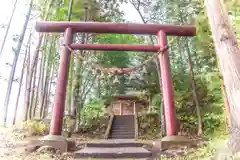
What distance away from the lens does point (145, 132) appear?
38.4 feet

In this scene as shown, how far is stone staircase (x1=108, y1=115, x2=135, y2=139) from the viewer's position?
10867 mm

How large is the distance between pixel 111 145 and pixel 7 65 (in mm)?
7523

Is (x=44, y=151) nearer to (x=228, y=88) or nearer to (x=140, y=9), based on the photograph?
(x=228, y=88)

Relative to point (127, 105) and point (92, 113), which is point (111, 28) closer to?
point (92, 113)

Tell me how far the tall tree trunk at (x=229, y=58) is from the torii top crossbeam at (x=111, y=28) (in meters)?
2.18

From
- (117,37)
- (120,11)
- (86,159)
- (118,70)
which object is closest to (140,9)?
(120,11)

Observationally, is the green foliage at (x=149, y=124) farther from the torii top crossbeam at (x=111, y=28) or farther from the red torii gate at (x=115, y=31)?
the torii top crossbeam at (x=111, y=28)

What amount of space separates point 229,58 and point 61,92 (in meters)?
3.60

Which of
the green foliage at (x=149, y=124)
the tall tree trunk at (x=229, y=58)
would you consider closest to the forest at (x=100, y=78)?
the green foliage at (x=149, y=124)

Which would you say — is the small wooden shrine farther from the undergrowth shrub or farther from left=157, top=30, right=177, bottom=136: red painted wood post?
left=157, top=30, right=177, bottom=136: red painted wood post

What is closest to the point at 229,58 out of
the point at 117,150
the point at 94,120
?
the point at 117,150

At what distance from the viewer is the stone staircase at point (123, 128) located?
1087 centimetres

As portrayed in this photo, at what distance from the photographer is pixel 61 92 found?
5.35m

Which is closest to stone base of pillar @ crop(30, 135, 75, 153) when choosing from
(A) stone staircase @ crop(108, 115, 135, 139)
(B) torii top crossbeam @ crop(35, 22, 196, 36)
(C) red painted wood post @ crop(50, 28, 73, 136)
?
(C) red painted wood post @ crop(50, 28, 73, 136)
